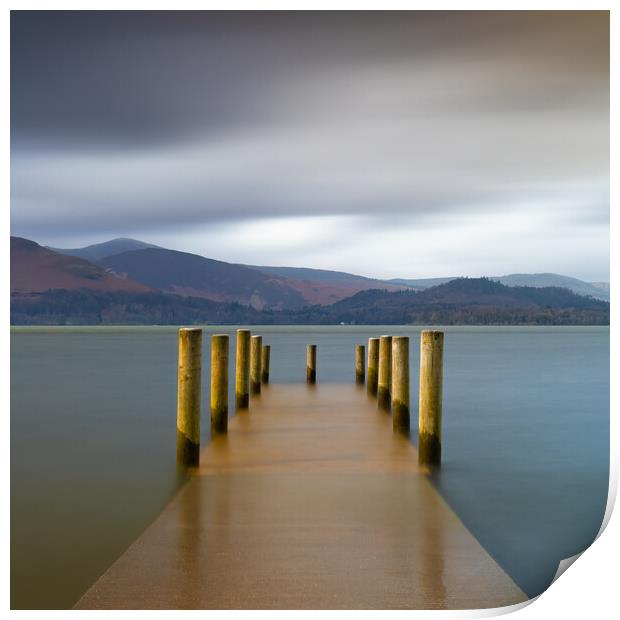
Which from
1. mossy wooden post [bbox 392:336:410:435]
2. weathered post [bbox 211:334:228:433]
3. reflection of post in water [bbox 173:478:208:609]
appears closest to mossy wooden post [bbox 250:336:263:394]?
weathered post [bbox 211:334:228:433]

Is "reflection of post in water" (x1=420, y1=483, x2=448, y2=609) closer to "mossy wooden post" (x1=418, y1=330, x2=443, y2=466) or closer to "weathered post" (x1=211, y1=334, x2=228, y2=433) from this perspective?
"mossy wooden post" (x1=418, y1=330, x2=443, y2=466)

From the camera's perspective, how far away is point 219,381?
27.6 feet

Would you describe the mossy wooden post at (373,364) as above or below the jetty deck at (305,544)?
above

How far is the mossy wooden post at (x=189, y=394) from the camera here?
6.59 metres

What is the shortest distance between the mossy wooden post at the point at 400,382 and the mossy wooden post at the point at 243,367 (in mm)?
3166

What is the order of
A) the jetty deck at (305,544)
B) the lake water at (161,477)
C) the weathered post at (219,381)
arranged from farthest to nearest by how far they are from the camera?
the weathered post at (219,381) → the lake water at (161,477) → the jetty deck at (305,544)

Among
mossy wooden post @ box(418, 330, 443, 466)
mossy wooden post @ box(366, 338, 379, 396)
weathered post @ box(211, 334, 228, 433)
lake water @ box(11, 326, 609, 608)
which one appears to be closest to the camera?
lake water @ box(11, 326, 609, 608)

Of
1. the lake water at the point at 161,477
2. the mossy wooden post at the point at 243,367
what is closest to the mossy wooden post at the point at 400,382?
the lake water at the point at 161,477

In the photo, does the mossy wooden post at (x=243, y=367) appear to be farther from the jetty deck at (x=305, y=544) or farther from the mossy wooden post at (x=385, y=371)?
the jetty deck at (x=305, y=544)

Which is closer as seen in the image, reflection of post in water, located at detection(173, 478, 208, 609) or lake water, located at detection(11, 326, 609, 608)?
reflection of post in water, located at detection(173, 478, 208, 609)

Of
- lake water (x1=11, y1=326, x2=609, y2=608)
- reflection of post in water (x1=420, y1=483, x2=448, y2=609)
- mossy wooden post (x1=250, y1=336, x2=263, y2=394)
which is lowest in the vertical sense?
lake water (x1=11, y1=326, x2=609, y2=608)

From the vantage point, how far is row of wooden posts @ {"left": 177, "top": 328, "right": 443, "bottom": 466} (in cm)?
660

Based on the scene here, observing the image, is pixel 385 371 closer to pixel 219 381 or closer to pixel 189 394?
pixel 219 381
